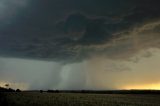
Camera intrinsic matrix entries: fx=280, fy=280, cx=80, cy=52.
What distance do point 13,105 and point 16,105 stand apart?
53cm

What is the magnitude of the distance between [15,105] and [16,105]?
176 millimetres

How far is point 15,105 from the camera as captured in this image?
153ft

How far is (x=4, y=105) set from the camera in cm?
4534

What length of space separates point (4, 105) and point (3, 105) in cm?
30

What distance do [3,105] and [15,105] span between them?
2.18 metres

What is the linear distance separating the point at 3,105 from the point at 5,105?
490 millimetres

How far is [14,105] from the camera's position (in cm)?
4659

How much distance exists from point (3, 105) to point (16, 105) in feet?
7.52

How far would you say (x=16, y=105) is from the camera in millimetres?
46500

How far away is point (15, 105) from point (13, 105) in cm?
35

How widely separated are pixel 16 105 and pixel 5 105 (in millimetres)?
1862

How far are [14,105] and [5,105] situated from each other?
5.38 feet

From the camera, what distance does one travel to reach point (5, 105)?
149 ft

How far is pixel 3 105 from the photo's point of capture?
45.1 meters
